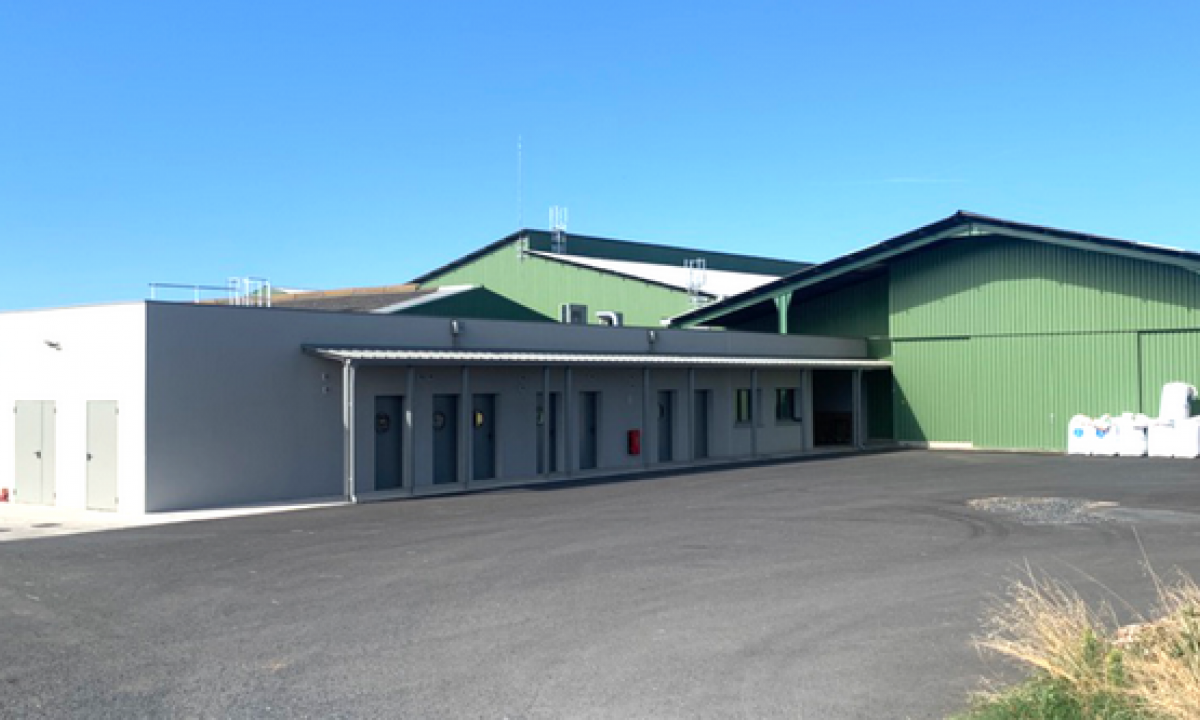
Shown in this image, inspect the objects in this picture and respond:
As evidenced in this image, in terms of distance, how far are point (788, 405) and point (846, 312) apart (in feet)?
16.4

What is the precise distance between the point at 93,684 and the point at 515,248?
123ft

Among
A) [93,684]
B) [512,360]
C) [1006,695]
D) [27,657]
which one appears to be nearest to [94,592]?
[27,657]

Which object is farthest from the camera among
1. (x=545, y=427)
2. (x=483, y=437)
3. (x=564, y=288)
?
(x=564, y=288)

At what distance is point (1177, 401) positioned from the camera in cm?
2816

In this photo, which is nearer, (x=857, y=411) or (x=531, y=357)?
(x=531, y=357)

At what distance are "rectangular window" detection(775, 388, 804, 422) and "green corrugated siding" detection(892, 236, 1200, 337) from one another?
400 cm

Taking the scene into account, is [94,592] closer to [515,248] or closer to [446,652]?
[446,652]

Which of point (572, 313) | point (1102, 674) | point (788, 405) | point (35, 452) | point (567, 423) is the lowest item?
point (1102, 674)

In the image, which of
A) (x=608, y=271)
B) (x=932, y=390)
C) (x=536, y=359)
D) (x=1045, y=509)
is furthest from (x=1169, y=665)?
(x=608, y=271)

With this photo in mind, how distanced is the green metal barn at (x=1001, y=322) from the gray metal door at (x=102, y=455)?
19.7m

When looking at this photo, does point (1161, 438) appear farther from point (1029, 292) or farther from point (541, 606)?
point (541, 606)

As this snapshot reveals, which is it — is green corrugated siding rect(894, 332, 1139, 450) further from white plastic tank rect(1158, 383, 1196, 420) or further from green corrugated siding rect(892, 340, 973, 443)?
white plastic tank rect(1158, 383, 1196, 420)

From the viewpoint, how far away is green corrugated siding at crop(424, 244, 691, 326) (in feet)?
135

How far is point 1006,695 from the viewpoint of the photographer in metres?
6.65
